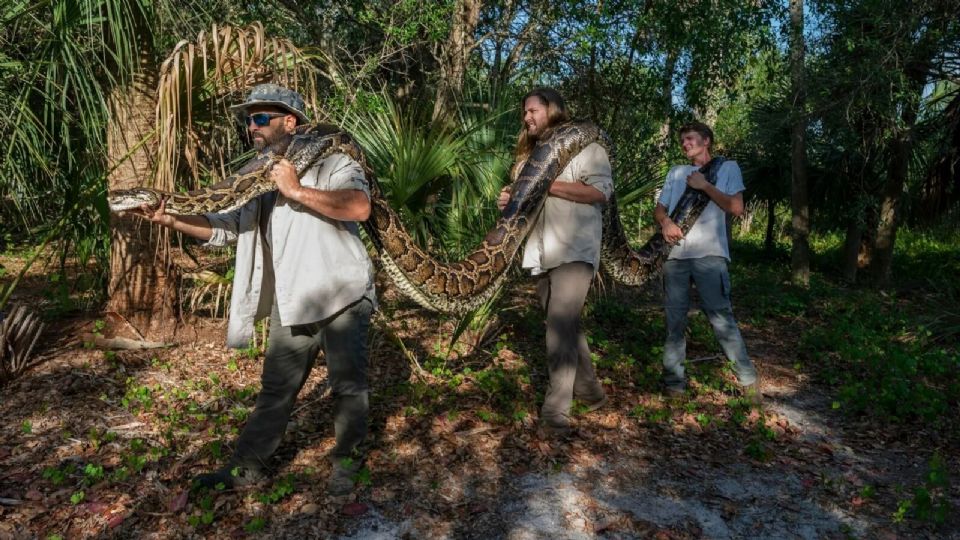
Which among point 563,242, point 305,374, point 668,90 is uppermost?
point 668,90

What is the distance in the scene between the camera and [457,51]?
883 cm

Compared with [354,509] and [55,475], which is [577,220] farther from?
[55,475]

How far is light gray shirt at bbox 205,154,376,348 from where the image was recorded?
399cm

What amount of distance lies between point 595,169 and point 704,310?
180cm

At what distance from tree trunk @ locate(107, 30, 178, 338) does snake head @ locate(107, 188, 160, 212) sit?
2.53m

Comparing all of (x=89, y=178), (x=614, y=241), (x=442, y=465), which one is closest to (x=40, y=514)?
(x=442, y=465)

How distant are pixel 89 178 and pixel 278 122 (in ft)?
11.2

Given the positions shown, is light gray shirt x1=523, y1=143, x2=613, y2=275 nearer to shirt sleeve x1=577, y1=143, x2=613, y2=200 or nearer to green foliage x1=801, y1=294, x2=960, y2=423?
shirt sleeve x1=577, y1=143, x2=613, y2=200

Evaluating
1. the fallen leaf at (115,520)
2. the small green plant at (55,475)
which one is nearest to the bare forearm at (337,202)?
the fallen leaf at (115,520)

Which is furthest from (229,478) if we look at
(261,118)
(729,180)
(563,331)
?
(729,180)

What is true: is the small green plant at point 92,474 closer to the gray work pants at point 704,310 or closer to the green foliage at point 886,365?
the gray work pants at point 704,310

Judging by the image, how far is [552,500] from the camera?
14.4 feet

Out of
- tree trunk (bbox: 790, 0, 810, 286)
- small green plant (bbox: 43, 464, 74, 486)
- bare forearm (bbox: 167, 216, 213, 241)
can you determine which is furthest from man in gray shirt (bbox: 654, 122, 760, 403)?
tree trunk (bbox: 790, 0, 810, 286)

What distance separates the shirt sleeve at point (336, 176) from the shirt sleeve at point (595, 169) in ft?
Result: 5.42
